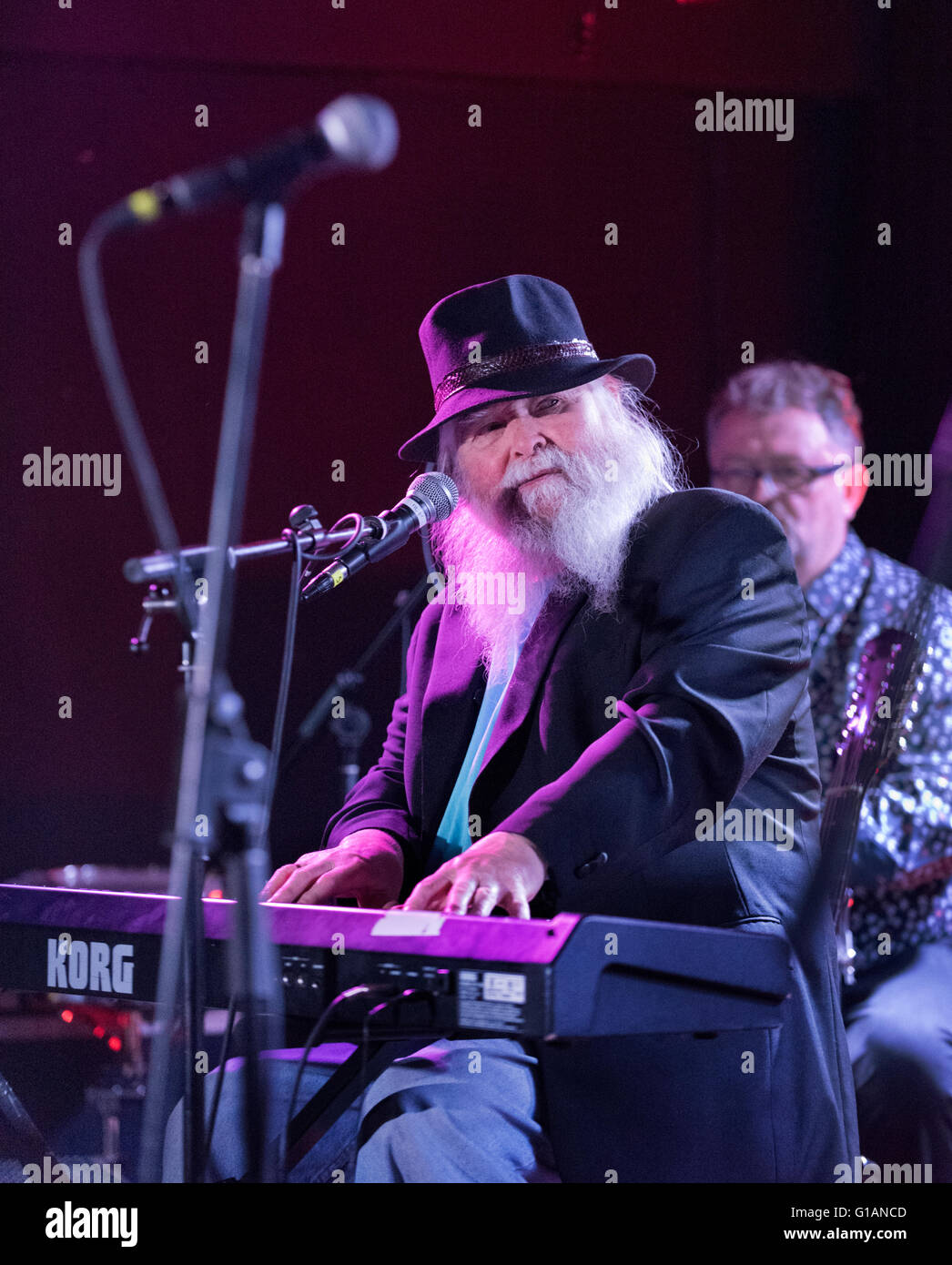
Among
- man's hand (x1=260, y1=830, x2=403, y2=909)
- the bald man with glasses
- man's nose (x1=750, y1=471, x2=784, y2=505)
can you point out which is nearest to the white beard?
man's hand (x1=260, y1=830, x2=403, y2=909)

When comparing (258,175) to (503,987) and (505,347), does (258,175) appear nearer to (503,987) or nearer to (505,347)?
(503,987)

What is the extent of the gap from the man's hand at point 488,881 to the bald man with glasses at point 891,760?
0.85 meters

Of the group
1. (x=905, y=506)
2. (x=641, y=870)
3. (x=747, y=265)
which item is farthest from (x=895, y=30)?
(x=641, y=870)

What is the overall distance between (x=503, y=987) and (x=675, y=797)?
1.81 ft

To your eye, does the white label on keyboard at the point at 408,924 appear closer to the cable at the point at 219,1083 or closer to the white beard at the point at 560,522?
the cable at the point at 219,1083

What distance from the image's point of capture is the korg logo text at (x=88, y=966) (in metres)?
1.88

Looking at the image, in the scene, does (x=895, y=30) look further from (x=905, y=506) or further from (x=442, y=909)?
(x=442, y=909)

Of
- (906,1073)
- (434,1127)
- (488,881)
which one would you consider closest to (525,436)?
(488,881)

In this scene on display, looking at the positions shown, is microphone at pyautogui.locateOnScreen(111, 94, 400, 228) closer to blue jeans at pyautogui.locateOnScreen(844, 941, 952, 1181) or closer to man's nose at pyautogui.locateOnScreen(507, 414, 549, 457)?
man's nose at pyautogui.locateOnScreen(507, 414, 549, 457)

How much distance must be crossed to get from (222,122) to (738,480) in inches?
89.0

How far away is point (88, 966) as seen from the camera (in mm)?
1912

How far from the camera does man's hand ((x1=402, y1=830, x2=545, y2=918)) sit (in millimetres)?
1727

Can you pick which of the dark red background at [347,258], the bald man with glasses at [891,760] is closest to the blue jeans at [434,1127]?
the bald man with glasses at [891,760]
